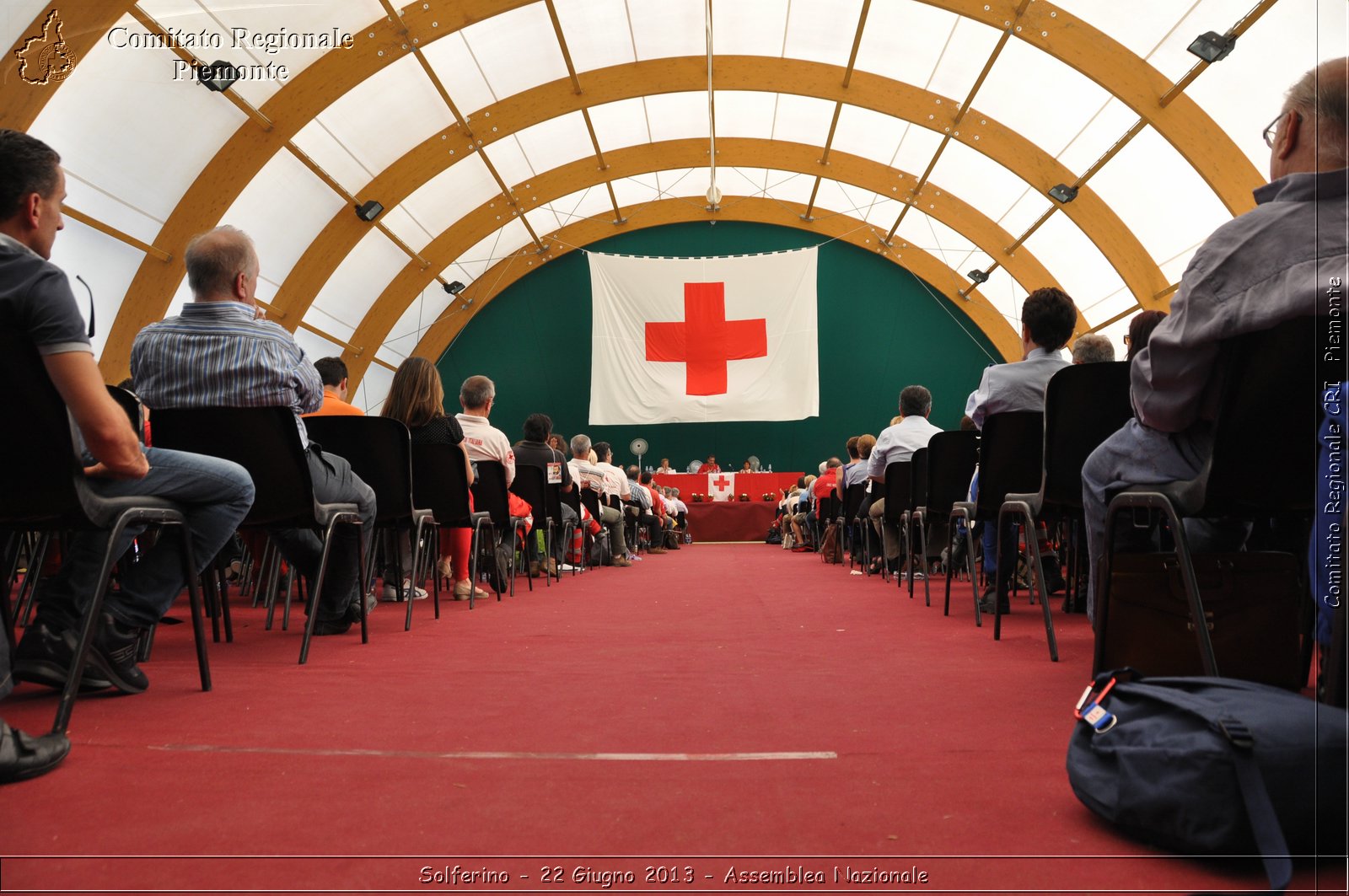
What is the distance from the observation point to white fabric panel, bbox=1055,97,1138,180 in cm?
1014

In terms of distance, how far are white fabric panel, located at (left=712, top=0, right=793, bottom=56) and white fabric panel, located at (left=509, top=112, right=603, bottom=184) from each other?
2.37 metres

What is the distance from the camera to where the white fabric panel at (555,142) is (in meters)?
13.1

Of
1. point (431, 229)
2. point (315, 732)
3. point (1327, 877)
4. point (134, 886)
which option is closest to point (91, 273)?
point (431, 229)

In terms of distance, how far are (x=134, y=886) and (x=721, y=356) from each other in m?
13.1

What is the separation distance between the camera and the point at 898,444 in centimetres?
511

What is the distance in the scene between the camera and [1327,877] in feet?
2.98

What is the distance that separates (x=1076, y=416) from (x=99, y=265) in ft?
33.9

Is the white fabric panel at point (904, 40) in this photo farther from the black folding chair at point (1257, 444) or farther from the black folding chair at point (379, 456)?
the black folding chair at point (1257, 444)

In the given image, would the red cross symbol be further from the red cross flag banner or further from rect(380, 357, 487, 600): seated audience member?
rect(380, 357, 487, 600): seated audience member

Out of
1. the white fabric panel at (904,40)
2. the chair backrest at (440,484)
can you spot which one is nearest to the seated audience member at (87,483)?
the chair backrest at (440,484)

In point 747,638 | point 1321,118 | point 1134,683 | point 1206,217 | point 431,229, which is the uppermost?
point 431,229

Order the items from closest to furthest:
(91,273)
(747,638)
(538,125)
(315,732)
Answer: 1. (315,732)
2. (747,638)
3. (91,273)
4. (538,125)

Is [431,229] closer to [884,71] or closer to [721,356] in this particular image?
[721,356]

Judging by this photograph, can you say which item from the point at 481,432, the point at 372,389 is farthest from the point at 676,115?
the point at 481,432
